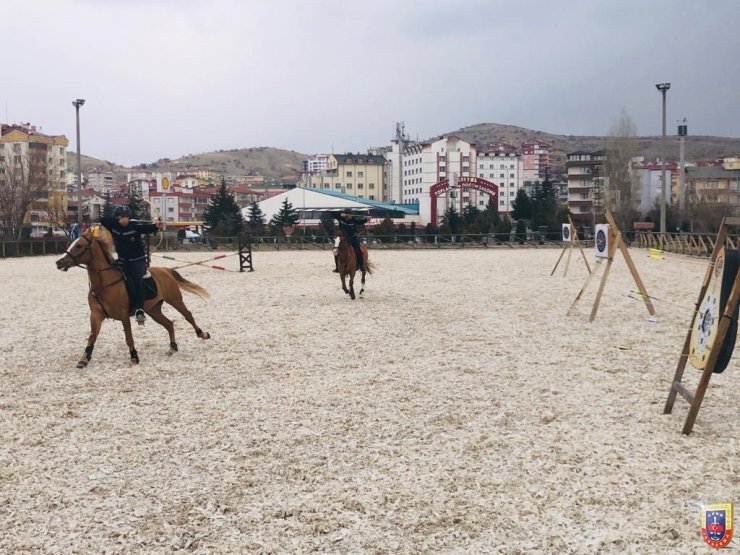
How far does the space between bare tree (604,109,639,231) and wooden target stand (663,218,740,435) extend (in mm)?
66165

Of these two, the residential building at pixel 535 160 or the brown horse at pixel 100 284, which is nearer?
the brown horse at pixel 100 284

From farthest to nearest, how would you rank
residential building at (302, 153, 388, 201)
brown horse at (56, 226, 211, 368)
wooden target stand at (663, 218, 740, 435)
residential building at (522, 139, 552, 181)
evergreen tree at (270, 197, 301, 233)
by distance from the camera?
1. residential building at (522, 139, 552, 181)
2. residential building at (302, 153, 388, 201)
3. evergreen tree at (270, 197, 301, 233)
4. brown horse at (56, 226, 211, 368)
5. wooden target stand at (663, 218, 740, 435)

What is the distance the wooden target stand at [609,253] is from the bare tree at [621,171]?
5810 centimetres

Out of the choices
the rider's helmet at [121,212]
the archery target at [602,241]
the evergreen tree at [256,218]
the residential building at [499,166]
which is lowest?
the archery target at [602,241]

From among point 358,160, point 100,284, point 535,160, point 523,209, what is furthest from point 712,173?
point 100,284

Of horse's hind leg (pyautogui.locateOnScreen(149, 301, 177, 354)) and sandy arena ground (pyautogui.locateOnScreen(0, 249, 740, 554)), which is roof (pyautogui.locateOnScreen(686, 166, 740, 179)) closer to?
sandy arena ground (pyautogui.locateOnScreen(0, 249, 740, 554))

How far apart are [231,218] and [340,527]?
2492 inches

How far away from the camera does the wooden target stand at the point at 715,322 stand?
6430 mm

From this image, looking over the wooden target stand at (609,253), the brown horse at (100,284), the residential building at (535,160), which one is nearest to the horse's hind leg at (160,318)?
the brown horse at (100,284)

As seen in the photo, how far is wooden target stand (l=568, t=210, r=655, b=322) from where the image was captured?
13.9m

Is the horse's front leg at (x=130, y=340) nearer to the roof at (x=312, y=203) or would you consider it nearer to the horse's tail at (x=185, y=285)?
the horse's tail at (x=185, y=285)

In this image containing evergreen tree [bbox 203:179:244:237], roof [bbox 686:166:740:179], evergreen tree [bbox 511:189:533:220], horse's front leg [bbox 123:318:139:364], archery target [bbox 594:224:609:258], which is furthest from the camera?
roof [bbox 686:166:740:179]

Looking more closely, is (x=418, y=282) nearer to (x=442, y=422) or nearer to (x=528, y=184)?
(x=442, y=422)

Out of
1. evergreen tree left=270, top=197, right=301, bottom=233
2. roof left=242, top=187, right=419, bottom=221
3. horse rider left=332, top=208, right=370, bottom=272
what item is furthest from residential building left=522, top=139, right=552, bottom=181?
horse rider left=332, top=208, right=370, bottom=272
